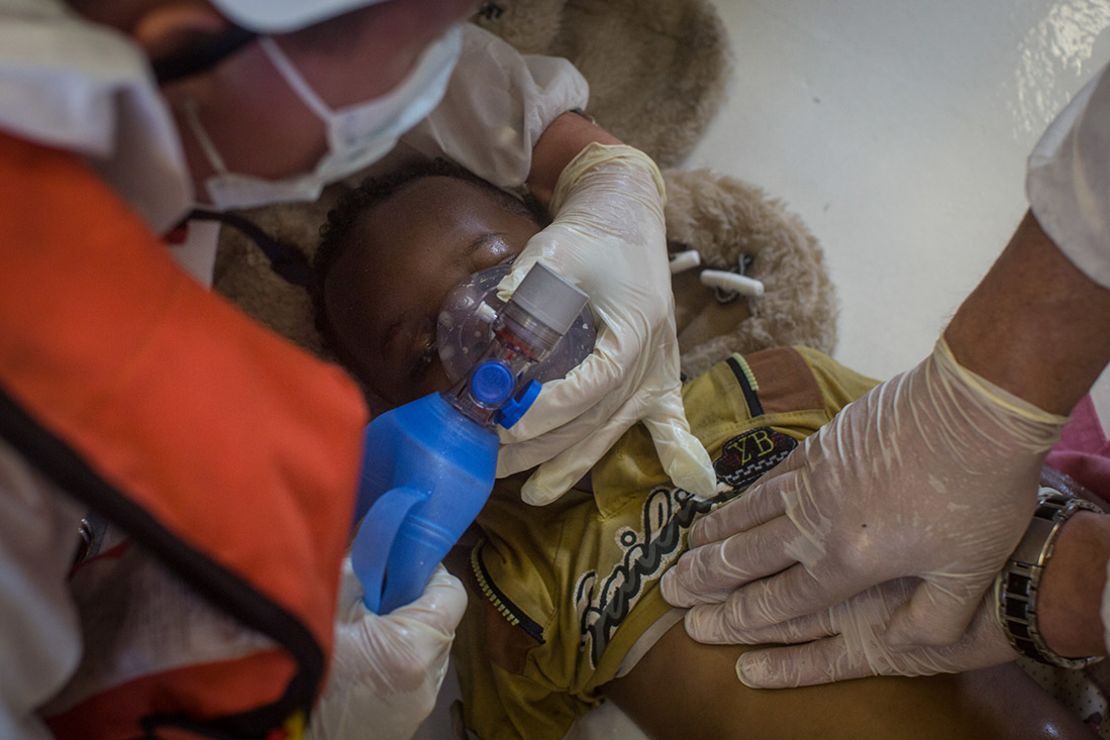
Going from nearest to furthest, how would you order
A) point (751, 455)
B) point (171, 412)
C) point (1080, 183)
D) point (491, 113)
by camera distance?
point (171, 412), point (1080, 183), point (751, 455), point (491, 113)

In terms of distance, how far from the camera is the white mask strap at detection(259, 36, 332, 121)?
50 centimetres

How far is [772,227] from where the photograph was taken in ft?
4.89

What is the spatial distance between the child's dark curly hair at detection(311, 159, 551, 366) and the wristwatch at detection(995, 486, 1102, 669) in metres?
0.83

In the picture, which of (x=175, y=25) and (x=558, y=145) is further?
(x=558, y=145)

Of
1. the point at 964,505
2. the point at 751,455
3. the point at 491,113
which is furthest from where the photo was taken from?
the point at 491,113

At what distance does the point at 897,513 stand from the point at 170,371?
725mm

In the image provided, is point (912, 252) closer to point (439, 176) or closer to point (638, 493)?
point (638, 493)

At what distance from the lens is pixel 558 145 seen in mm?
1371

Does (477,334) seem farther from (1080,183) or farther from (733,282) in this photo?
(1080,183)

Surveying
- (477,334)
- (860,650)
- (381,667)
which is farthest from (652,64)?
(381,667)

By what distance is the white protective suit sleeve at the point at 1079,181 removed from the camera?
722mm

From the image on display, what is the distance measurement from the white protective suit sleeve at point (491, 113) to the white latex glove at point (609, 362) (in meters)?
0.20

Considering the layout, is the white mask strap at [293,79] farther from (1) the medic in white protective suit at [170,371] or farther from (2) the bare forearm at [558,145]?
(2) the bare forearm at [558,145]

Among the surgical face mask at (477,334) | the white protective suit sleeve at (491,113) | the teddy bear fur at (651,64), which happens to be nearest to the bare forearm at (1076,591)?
the surgical face mask at (477,334)
